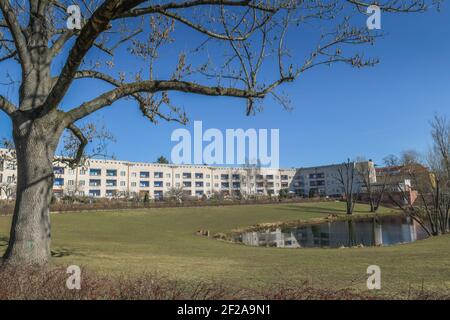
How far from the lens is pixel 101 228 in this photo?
95.8 feet

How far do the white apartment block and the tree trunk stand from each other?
8766 centimetres

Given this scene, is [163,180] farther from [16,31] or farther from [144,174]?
[16,31]

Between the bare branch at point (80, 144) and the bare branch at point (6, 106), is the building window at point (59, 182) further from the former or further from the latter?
the bare branch at point (6, 106)

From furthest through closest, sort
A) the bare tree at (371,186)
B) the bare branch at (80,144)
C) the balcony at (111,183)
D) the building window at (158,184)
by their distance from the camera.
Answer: the building window at (158,184) → the balcony at (111,183) → the bare tree at (371,186) → the bare branch at (80,144)

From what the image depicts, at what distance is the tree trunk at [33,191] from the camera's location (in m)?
7.73

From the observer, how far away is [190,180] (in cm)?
11850

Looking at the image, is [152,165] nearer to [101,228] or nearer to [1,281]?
[101,228]

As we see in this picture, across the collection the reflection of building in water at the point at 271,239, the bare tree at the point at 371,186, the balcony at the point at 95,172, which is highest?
the balcony at the point at 95,172

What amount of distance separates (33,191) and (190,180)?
110948mm

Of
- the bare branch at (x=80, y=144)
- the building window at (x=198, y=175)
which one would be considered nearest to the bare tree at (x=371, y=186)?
the bare branch at (x=80, y=144)

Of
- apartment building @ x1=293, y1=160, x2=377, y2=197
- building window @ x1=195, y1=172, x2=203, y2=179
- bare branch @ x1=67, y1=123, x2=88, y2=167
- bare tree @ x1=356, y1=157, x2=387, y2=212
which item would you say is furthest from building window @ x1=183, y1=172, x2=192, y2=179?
bare branch @ x1=67, y1=123, x2=88, y2=167

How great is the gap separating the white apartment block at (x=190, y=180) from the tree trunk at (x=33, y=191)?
8766 centimetres

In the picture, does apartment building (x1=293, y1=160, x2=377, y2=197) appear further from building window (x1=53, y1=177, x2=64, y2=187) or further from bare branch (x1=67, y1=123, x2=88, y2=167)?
bare branch (x1=67, y1=123, x2=88, y2=167)

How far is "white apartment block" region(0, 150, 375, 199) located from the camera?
100m
